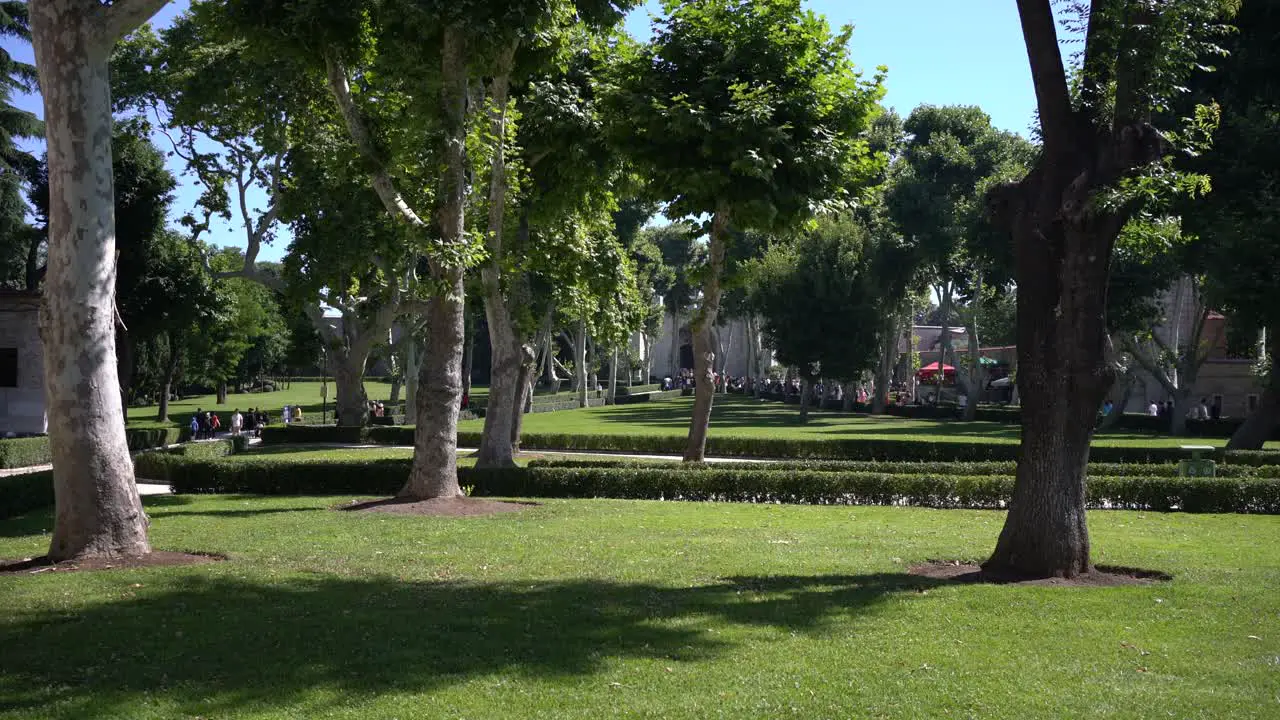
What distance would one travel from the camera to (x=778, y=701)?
6.21 m

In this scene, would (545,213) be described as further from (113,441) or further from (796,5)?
(113,441)

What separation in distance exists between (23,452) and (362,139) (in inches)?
759

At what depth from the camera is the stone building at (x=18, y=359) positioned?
32719 mm

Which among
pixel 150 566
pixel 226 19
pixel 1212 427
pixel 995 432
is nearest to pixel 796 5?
pixel 226 19

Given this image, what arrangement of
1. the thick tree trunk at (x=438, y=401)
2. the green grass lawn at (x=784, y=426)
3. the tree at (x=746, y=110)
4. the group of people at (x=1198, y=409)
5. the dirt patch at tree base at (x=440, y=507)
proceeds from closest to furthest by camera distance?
the dirt patch at tree base at (x=440, y=507) → the thick tree trunk at (x=438, y=401) → the tree at (x=746, y=110) → the green grass lawn at (x=784, y=426) → the group of people at (x=1198, y=409)

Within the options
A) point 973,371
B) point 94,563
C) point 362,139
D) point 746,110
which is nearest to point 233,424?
point 362,139

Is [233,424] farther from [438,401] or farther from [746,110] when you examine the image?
[746,110]

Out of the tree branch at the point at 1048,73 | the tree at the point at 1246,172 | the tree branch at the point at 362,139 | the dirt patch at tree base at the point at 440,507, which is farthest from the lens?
the tree at the point at 1246,172

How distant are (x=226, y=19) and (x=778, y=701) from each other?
12.9m

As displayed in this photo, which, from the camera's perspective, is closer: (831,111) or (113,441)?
(113,441)

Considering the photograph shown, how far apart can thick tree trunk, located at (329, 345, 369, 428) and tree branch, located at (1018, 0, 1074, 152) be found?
31083mm

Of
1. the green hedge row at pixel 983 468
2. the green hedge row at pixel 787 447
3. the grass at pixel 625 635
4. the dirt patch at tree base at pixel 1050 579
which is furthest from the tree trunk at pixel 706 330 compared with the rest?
the dirt patch at tree base at pixel 1050 579

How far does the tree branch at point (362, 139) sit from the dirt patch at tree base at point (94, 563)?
21.8ft

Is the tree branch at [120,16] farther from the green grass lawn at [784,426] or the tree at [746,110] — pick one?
the green grass lawn at [784,426]
